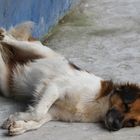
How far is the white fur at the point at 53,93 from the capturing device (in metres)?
4.91

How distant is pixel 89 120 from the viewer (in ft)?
16.9

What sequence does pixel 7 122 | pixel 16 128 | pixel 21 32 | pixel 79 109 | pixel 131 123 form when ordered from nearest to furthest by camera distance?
1. pixel 16 128
2. pixel 7 122
3. pixel 131 123
4. pixel 79 109
5. pixel 21 32

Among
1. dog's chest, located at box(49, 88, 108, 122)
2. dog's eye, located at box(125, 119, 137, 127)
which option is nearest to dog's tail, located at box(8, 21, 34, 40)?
dog's chest, located at box(49, 88, 108, 122)

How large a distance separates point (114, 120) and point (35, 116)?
2.19 feet

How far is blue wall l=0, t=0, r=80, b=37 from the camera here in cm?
653

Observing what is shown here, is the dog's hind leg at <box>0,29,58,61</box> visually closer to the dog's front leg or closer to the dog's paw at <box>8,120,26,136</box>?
the dog's front leg

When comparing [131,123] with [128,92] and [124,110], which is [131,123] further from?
[128,92]

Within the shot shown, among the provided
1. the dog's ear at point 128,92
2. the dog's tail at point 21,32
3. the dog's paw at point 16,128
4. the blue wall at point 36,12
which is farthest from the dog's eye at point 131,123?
the blue wall at point 36,12

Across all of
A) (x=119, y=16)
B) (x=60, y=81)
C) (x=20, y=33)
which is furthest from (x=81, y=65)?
(x=119, y=16)

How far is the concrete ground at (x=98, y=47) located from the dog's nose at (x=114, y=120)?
53mm

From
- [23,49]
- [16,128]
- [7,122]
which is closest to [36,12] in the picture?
[23,49]

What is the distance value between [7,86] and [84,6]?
4.24 meters

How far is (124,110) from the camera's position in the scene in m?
4.91

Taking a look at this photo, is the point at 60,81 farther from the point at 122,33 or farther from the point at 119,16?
the point at 119,16
